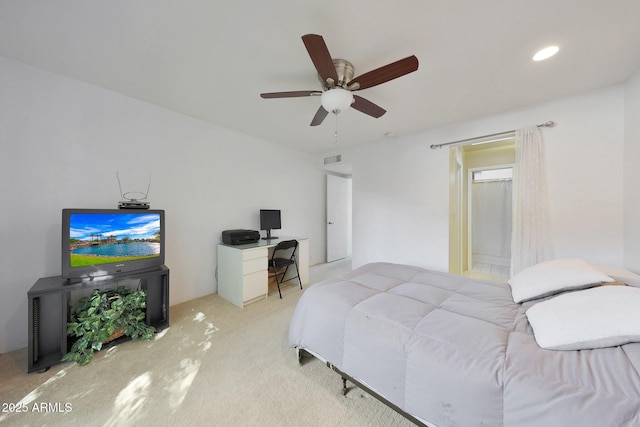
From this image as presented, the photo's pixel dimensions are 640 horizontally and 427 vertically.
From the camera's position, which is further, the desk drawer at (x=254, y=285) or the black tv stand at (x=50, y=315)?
the desk drawer at (x=254, y=285)

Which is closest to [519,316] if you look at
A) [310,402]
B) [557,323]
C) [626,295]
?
[557,323]

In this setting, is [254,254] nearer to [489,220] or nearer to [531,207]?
[531,207]

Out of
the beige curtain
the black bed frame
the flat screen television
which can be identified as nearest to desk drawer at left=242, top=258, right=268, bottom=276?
the flat screen television

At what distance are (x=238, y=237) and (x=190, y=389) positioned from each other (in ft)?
5.75

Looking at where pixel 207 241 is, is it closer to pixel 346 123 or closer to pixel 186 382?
pixel 186 382

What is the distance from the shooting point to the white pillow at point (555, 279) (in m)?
1.27

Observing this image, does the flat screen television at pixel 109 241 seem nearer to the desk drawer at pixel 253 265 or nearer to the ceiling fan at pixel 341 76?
the desk drawer at pixel 253 265

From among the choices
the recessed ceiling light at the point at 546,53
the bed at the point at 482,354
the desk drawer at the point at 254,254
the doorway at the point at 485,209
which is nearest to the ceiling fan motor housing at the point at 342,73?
the recessed ceiling light at the point at 546,53

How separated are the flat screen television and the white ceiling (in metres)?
1.27

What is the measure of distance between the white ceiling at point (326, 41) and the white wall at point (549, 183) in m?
0.28

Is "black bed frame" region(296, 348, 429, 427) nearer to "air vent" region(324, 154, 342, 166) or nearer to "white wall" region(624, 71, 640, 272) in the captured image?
"white wall" region(624, 71, 640, 272)

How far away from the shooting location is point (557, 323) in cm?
98

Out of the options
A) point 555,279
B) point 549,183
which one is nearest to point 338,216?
point 549,183

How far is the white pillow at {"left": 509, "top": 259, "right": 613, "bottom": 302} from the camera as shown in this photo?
4.16 ft
